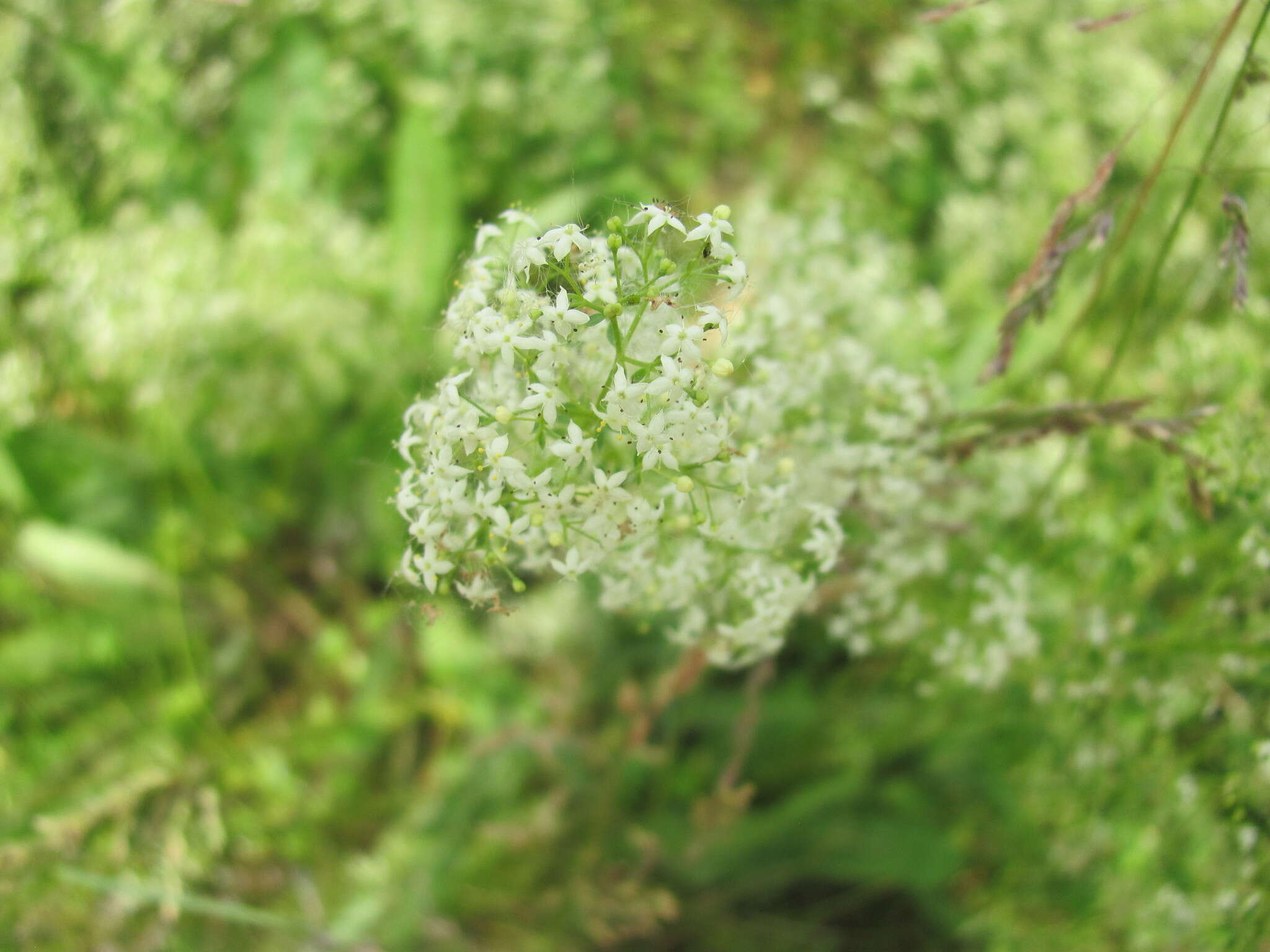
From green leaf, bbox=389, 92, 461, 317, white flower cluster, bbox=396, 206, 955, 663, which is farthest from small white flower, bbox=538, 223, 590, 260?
green leaf, bbox=389, 92, 461, 317

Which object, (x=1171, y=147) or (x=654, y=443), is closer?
(x=654, y=443)

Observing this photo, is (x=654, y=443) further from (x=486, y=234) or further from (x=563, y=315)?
(x=486, y=234)

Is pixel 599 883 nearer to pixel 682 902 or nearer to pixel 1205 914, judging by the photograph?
pixel 682 902

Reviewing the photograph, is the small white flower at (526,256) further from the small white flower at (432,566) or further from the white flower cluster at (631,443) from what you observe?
the small white flower at (432,566)

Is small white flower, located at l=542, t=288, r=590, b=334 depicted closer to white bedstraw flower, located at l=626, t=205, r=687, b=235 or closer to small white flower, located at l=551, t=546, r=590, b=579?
white bedstraw flower, located at l=626, t=205, r=687, b=235

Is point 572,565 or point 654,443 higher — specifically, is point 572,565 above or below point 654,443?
below

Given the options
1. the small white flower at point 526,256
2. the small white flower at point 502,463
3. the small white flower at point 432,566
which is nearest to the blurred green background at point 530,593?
the small white flower at point 432,566

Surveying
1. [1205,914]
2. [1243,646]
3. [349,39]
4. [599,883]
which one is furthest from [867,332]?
[349,39]

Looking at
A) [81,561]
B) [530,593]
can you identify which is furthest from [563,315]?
[81,561]
